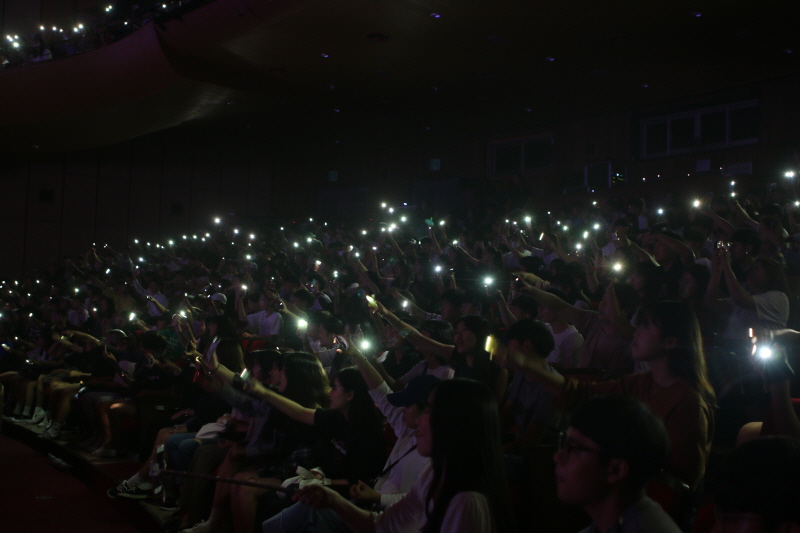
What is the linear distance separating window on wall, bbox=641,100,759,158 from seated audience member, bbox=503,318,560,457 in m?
9.58

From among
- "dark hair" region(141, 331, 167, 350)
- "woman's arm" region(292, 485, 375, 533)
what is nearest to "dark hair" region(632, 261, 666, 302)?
"woman's arm" region(292, 485, 375, 533)

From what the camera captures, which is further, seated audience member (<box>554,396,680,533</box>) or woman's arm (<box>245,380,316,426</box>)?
woman's arm (<box>245,380,316,426</box>)

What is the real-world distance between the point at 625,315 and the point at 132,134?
12230 mm

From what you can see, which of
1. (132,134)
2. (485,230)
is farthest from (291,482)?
(132,134)

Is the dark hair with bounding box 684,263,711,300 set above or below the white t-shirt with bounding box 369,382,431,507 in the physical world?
above

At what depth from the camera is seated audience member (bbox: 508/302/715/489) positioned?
191cm

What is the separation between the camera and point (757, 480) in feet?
3.67

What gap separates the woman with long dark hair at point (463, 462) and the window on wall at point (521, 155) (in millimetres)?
11334

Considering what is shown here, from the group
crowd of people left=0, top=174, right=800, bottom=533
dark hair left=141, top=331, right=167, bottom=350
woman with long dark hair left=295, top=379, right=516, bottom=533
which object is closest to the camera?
crowd of people left=0, top=174, right=800, bottom=533

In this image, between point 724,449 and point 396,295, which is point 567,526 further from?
point 396,295

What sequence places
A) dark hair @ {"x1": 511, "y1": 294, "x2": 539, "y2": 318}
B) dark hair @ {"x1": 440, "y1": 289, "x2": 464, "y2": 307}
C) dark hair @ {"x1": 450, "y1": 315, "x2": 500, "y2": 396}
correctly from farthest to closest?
dark hair @ {"x1": 440, "y1": 289, "x2": 464, "y2": 307}
dark hair @ {"x1": 511, "y1": 294, "x2": 539, "y2": 318}
dark hair @ {"x1": 450, "y1": 315, "x2": 500, "y2": 396}

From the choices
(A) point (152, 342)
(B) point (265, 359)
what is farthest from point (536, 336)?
(A) point (152, 342)

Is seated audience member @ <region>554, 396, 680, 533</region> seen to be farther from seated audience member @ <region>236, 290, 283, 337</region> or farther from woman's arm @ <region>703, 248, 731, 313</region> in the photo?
seated audience member @ <region>236, 290, 283, 337</region>

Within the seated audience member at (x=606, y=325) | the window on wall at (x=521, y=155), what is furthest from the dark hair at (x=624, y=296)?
the window on wall at (x=521, y=155)
